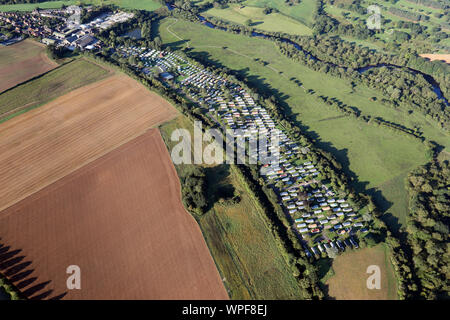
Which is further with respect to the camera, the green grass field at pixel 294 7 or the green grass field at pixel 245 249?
the green grass field at pixel 294 7

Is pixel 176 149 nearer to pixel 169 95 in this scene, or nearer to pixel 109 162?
pixel 109 162

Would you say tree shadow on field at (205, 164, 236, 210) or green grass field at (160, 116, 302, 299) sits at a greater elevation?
tree shadow on field at (205, 164, 236, 210)

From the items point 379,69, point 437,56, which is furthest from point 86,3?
point 437,56

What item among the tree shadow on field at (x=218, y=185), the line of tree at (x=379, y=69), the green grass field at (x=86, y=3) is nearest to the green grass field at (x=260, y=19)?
the line of tree at (x=379, y=69)

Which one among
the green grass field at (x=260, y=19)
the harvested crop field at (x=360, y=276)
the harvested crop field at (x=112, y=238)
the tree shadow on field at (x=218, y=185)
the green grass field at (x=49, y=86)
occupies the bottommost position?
the harvested crop field at (x=360, y=276)

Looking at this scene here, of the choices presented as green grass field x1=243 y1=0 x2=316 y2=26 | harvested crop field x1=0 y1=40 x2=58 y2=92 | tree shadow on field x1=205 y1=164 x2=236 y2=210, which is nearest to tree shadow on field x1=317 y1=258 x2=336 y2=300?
tree shadow on field x1=205 y1=164 x2=236 y2=210

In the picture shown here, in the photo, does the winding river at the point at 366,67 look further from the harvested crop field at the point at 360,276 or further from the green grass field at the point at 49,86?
the harvested crop field at the point at 360,276

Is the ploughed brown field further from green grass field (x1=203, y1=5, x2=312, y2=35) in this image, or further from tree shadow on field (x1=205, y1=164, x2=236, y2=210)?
tree shadow on field (x1=205, y1=164, x2=236, y2=210)
